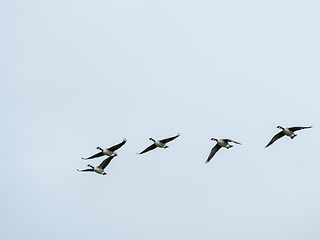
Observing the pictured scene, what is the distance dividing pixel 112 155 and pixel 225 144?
10.2 metres

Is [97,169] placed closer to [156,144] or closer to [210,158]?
[156,144]

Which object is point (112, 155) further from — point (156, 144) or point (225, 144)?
point (225, 144)

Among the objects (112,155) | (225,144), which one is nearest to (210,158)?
(225,144)

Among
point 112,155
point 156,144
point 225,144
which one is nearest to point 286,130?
point 225,144

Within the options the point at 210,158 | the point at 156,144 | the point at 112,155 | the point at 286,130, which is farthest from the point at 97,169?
the point at 286,130

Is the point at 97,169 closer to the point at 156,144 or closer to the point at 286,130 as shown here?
the point at 156,144

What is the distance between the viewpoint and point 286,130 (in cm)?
5031

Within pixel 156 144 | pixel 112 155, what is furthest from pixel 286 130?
pixel 112 155

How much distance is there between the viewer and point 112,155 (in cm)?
5191

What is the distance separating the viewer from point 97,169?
5234 cm

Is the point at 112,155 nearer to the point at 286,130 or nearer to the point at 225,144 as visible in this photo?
the point at 225,144

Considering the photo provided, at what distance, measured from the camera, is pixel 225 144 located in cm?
5191

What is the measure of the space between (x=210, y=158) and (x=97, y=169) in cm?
1024

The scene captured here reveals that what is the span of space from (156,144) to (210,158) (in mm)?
5061
